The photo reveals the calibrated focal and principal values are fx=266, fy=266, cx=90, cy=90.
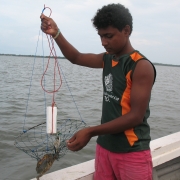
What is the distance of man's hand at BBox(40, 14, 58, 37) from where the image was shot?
83.6 inches

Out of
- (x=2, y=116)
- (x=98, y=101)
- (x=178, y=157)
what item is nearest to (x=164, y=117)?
(x=98, y=101)

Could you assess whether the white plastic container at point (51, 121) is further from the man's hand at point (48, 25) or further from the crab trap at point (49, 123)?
the man's hand at point (48, 25)

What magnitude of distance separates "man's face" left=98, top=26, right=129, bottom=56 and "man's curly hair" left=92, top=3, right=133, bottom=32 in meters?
0.03

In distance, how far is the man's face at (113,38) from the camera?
74.4 inches

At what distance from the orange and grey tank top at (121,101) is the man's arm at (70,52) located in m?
0.22

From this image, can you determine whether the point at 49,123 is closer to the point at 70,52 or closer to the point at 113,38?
the point at 70,52

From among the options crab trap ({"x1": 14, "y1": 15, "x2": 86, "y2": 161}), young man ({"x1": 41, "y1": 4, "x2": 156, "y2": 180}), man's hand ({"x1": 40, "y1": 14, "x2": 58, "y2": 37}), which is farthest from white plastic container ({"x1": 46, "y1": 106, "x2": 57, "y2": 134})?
man's hand ({"x1": 40, "y1": 14, "x2": 58, "y2": 37})

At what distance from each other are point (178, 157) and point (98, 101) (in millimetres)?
7580

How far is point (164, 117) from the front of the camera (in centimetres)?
947

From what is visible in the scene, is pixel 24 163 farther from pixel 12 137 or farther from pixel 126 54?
pixel 126 54

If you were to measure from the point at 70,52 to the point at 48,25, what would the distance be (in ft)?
1.13

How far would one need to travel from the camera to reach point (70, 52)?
2387 mm

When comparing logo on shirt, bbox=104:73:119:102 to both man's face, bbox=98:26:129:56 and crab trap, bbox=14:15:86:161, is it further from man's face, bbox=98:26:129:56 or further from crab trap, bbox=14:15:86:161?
crab trap, bbox=14:15:86:161

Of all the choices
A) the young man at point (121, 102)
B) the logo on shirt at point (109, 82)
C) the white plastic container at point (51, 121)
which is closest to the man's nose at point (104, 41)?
the young man at point (121, 102)
